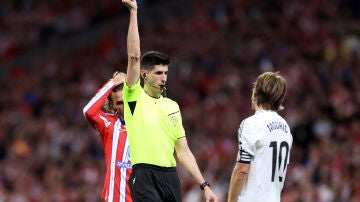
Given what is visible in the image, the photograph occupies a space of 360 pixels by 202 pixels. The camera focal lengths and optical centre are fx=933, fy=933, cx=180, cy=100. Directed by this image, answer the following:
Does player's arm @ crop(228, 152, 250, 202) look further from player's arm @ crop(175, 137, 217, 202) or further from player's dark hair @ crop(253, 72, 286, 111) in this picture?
player's arm @ crop(175, 137, 217, 202)

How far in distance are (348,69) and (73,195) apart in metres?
5.61

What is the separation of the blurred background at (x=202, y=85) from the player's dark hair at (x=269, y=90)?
6.60 meters

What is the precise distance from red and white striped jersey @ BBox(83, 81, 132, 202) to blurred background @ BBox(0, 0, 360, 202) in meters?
5.67

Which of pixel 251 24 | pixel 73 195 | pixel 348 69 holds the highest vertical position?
pixel 251 24

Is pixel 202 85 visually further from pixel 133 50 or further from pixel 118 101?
pixel 133 50

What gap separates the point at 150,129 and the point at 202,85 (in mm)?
11318

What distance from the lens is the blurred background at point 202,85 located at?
51.4ft

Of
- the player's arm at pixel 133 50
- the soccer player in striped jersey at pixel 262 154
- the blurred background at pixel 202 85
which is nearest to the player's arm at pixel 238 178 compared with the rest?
the soccer player in striped jersey at pixel 262 154

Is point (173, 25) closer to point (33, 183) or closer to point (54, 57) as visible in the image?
point (54, 57)

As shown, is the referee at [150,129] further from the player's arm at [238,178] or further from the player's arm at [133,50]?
the player's arm at [238,178]

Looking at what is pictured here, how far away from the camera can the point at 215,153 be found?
1675 centimetres

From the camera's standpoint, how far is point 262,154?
24.3 ft

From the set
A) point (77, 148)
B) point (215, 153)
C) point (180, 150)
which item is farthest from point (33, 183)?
point (180, 150)

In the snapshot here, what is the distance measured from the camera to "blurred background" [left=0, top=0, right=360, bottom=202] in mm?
15664
